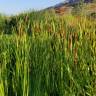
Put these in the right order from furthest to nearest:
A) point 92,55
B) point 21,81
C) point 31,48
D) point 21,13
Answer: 1. point 21,13
2. point 31,48
3. point 92,55
4. point 21,81

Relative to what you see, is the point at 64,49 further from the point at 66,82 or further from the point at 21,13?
the point at 21,13

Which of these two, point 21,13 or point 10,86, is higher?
point 10,86

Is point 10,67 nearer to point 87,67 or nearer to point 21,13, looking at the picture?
point 87,67

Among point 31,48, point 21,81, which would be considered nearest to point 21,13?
point 31,48

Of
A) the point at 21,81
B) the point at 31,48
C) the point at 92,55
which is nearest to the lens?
the point at 21,81

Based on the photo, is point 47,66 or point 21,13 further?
point 21,13

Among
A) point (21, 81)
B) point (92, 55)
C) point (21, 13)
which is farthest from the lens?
point (21, 13)

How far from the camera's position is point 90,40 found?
416 centimetres

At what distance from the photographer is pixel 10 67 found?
412 centimetres

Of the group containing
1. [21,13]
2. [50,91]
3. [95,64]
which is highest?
[95,64]

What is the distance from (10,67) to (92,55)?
2.61 ft

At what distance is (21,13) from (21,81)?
26.0 ft

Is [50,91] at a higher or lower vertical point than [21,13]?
higher

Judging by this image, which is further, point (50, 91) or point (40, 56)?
point (40, 56)
